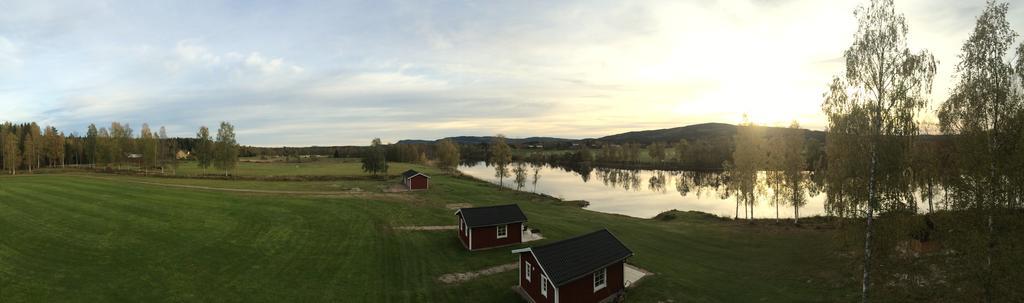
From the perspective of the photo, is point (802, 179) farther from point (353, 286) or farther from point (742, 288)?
point (353, 286)

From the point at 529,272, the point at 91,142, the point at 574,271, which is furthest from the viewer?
the point at 91,142

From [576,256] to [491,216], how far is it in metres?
12.1

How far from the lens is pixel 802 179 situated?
43.6m

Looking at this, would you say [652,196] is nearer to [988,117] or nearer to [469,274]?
[469,274]

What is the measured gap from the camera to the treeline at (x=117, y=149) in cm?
7800

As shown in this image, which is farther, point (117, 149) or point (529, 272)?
point (117, 149)

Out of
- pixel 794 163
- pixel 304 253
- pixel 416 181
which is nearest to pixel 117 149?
pixel 416 181

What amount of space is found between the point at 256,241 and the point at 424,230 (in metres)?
13.0

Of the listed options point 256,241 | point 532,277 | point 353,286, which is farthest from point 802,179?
point 256,241

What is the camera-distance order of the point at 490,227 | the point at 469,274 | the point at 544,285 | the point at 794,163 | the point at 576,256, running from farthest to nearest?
the point at 794,163 < the point at 490,227 < the point at 469,274 < the point at 576,256 < the point at 544,285

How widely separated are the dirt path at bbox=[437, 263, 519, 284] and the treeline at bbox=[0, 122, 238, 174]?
225 feet

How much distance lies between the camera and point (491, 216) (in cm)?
3403

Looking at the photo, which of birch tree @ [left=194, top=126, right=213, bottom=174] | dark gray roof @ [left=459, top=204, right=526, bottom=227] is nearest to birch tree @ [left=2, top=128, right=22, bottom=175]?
birch tree @ [left=194, top=126, right=213, bottom=174]

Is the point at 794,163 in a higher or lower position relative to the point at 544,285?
higher
